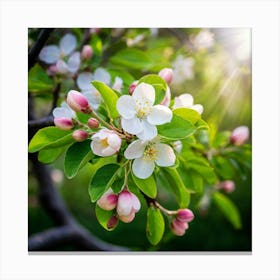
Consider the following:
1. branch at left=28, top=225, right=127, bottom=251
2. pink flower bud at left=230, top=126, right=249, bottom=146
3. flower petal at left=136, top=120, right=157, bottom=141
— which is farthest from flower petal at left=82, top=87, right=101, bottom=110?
branch at left=28, top=225, right=127, bottom=251

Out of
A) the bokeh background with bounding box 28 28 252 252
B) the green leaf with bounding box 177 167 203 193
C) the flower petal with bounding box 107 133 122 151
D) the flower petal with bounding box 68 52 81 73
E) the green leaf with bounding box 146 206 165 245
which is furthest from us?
the bokeh background with bounding box 28 28 252 252

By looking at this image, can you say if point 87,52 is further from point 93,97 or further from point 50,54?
point 93,97

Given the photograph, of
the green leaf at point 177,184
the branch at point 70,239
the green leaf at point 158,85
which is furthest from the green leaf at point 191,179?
the branch at point 70,239

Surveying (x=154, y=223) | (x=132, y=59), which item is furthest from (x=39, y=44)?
(x=154, y=223)

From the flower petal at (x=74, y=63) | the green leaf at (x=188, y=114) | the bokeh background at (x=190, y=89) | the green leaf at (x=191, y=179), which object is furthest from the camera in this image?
the bokeh background at (x=190, y=89)

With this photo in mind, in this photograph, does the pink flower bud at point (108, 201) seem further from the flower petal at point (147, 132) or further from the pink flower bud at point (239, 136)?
the pink flower bud at point (239, 136)

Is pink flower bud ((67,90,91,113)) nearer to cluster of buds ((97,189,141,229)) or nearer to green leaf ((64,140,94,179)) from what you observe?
green leaf ((64,140,94,179))
